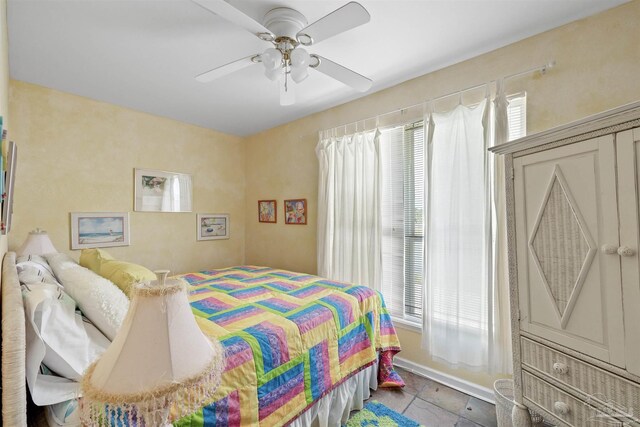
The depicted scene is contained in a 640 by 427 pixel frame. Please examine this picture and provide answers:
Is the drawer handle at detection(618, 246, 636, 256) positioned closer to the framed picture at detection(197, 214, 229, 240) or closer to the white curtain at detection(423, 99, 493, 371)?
the white curtain at detection(423, 99, 493, 371)

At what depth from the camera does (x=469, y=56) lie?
7.12 ft

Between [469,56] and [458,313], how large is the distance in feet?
6.60

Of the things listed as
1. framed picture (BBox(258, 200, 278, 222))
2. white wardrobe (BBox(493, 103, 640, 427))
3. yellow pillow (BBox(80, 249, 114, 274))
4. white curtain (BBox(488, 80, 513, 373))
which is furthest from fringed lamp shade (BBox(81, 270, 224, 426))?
framed picture (BBox(258, 200, 278, 222))

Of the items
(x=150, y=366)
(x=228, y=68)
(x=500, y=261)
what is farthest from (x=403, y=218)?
(x=150, y=366)

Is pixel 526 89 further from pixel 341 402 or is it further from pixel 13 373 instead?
pixel 13 373

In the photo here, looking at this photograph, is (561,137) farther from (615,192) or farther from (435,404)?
(435,404)

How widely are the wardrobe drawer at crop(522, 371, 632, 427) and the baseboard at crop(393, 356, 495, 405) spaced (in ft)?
3.14

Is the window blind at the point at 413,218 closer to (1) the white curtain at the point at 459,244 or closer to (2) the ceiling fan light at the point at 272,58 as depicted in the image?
(1) the white curtain at the point at 459,244

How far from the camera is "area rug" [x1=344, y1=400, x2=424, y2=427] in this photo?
1.88 m

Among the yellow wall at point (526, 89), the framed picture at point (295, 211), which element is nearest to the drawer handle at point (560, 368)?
the yellow wall at point (526, 89)

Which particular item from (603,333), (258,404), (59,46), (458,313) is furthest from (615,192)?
(59,46)

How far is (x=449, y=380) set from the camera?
2.31 meters

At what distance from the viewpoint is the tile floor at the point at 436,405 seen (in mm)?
1922

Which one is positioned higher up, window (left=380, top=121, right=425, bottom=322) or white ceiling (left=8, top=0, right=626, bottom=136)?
white ceiling (left=8, top=0, right=626, bottom=136)
